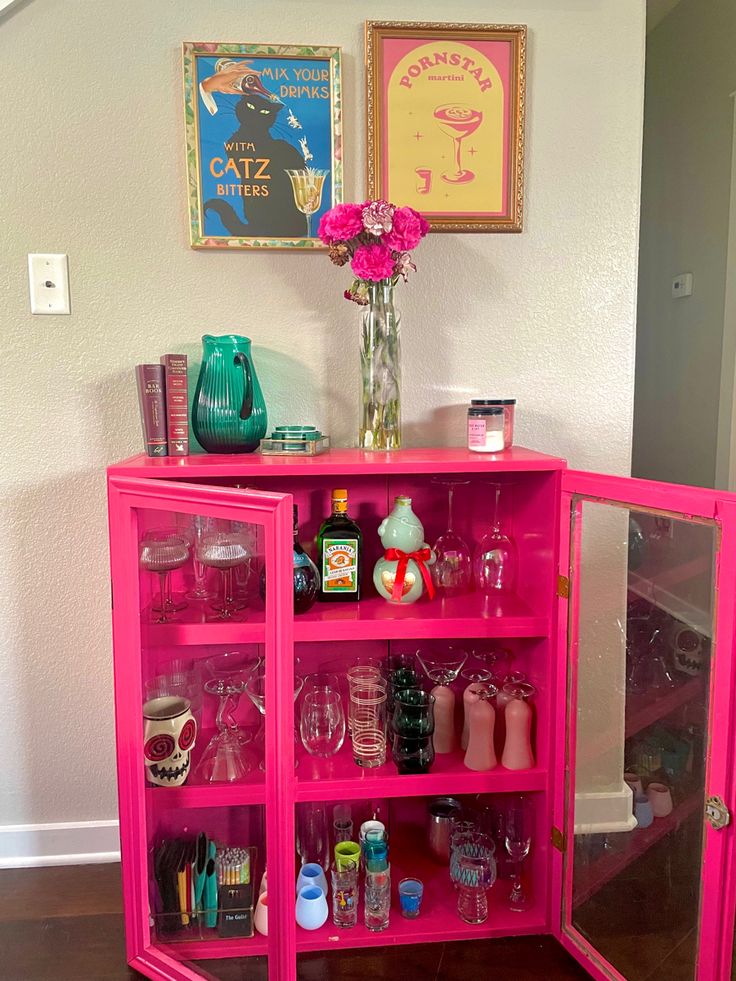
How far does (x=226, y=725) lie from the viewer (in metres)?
1.50

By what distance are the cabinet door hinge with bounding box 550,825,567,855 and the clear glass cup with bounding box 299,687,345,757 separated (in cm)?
48

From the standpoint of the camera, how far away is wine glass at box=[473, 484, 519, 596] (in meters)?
1.61

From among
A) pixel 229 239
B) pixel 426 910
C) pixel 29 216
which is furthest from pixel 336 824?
pixel 29 216

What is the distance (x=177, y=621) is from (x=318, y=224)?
949mm

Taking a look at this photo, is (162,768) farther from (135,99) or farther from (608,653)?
(135,99)

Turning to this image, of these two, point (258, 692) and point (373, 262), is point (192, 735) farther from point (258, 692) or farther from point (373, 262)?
point (373, 262)

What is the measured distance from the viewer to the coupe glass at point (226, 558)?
1327mm

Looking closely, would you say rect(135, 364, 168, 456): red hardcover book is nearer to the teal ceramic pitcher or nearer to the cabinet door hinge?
the teal ceramic pitcher

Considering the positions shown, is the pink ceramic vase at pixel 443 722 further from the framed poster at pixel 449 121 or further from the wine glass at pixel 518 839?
the framed poster at pixel 449 121

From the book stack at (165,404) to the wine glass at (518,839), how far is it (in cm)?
111

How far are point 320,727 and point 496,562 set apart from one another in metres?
0.54

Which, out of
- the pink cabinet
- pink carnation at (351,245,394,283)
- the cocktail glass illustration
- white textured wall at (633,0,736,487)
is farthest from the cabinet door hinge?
white textured wall at (633,0,736,487)

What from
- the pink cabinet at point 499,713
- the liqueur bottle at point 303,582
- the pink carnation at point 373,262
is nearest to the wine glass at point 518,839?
the pink cabinet at point 499,713

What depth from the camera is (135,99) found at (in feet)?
5.17
